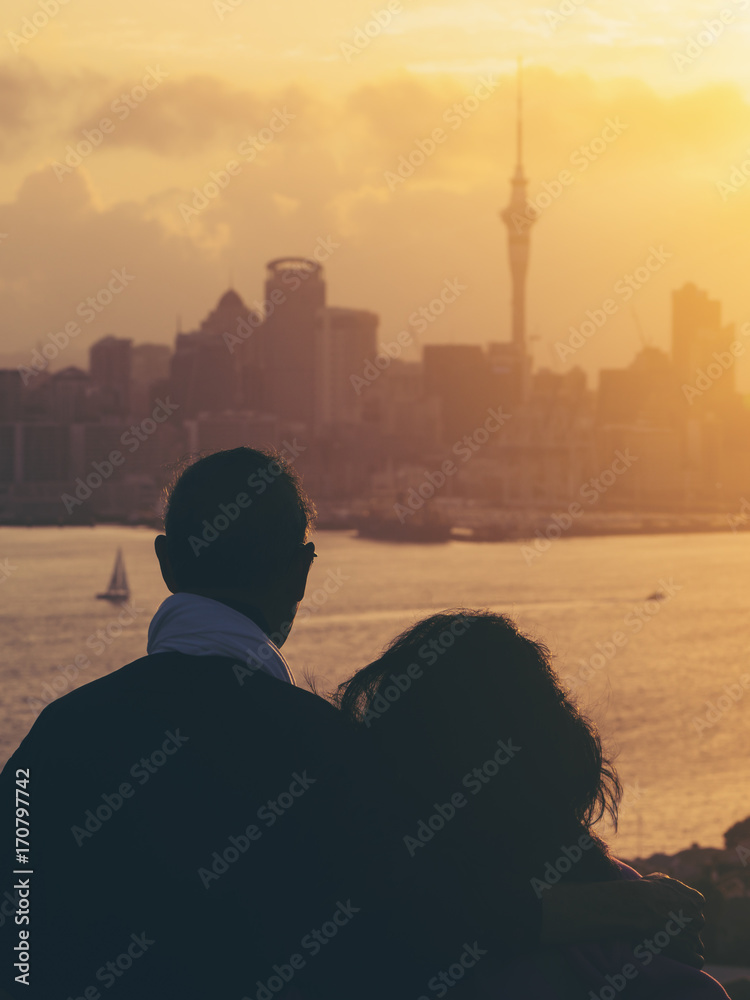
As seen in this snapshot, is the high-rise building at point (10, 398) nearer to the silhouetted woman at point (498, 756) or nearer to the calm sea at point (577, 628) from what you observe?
the calm sea at point (577, 628)

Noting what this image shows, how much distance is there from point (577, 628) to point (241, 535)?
47282 mm

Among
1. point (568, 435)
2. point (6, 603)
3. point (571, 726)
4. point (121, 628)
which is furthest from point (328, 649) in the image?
point (568, 435)

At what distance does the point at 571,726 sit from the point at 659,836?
18.8 m

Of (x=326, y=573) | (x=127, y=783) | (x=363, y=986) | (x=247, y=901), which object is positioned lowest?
(x=326, y=573)

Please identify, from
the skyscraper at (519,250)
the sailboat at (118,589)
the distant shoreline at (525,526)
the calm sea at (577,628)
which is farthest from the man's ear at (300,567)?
the skyscraper at (519,250)

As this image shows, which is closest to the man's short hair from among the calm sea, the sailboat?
the calm sea

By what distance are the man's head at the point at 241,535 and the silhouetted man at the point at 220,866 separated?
136mm

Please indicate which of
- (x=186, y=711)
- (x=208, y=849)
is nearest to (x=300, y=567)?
(x=186, y=711)

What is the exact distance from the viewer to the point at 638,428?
12888 cm

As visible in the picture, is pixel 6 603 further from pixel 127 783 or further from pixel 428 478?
pixel 428 478

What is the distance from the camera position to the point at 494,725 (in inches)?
52.6

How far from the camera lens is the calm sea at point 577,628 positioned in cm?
2397

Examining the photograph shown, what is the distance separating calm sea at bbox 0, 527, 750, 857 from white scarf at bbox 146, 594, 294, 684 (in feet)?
1.35

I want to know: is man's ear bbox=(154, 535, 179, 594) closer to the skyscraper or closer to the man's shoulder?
the man's shoulder
